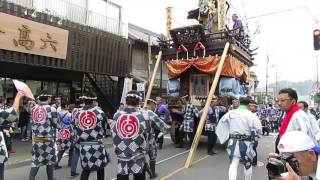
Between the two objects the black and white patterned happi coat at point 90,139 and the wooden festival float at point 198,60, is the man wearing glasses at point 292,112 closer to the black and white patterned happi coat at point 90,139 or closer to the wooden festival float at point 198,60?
the black and white patterned happi coat at point 90,139

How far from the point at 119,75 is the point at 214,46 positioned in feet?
20.2

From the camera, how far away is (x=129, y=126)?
5.49m

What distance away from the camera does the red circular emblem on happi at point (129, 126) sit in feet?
18.0


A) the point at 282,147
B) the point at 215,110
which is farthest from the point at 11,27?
the point at 282,147

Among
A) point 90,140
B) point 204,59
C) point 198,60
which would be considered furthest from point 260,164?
point 90,140

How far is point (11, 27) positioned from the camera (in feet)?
39.4

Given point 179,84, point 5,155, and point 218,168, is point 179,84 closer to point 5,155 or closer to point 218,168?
point 218,168

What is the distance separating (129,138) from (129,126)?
17 cm

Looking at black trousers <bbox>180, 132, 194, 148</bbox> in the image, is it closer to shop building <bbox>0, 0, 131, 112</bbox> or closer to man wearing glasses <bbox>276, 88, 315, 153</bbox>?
shop building <bbox>0, 0, 131, 112</bbox>

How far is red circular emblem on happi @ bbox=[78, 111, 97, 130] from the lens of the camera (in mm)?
6129

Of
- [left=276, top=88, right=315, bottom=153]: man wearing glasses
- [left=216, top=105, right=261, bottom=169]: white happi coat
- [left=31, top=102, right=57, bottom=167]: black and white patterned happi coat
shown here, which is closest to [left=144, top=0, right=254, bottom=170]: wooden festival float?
[left=216, top=105, right=261, bottom=169]: white happi coat

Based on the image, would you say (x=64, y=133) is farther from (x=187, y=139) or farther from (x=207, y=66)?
(x=187, y=139)

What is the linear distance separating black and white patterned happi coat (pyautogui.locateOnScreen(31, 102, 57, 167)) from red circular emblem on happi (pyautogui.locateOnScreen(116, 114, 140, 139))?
213 centimetres

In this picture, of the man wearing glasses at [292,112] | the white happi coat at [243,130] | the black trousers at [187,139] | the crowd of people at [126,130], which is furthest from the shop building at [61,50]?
the man wearing glasses at [292,112]
